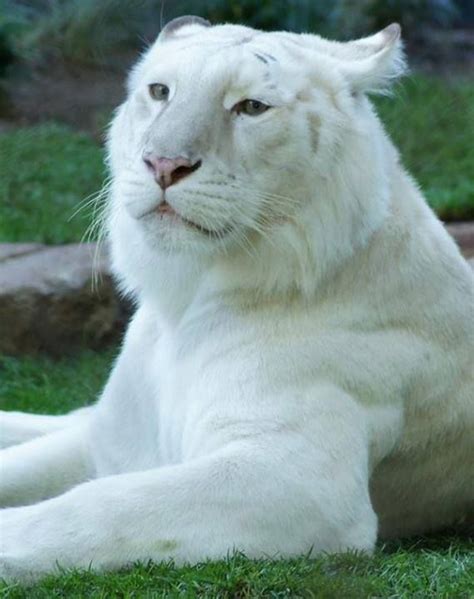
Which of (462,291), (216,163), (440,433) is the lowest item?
(440,433)

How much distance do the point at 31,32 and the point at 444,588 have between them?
8345mm

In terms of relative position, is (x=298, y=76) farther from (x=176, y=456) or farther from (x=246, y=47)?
(x=176, y=456)

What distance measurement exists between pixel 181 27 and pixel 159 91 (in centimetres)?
50

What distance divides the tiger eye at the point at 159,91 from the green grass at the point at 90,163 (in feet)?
13.5

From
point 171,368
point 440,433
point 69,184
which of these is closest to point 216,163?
point 171,368

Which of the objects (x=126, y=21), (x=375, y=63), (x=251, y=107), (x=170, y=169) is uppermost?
(x=375, y=63)

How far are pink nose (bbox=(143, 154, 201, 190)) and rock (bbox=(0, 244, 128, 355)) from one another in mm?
3367

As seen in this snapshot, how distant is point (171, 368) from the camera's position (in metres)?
5.01

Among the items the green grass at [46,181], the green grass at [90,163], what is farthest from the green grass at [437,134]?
the green grass at [46,181]

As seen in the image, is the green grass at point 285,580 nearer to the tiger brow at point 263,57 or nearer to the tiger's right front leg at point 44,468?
the tiger's right front leg at point 44,468

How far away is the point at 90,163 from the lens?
10609mm

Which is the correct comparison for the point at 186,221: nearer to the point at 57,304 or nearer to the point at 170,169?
the point at 170,169

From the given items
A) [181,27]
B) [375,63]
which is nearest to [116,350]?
[181,27]

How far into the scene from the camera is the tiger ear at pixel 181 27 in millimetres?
5262
